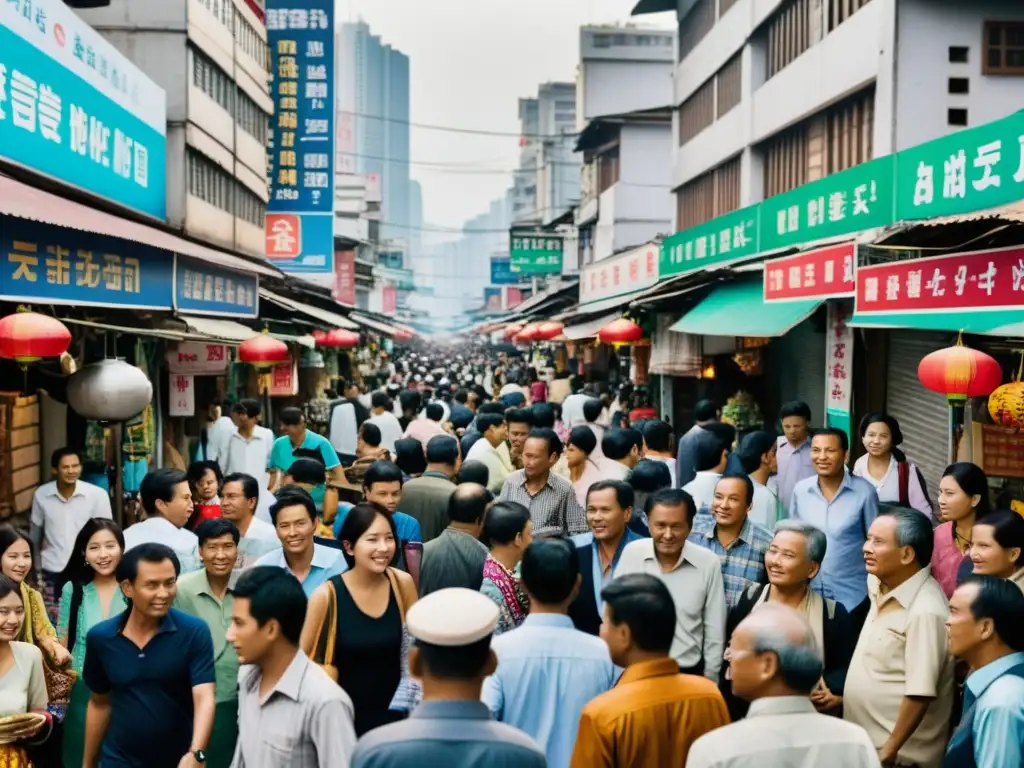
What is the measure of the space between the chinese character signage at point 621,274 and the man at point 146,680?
1853cm

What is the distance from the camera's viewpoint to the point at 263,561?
6.18 meters

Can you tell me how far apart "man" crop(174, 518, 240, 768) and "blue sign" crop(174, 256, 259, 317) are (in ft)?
17.5

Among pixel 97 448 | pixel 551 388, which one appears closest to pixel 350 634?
pixel 97 448

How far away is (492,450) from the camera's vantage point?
11047 mm

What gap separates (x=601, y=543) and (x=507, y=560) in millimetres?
805

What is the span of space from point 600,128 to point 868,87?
64.5 feet

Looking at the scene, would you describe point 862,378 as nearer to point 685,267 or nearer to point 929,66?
point 929,66

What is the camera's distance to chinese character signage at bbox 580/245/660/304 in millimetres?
23312

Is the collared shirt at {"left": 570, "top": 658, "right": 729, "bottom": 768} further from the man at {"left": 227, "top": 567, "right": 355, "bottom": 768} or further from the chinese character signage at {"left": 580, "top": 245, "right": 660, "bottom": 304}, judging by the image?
the chinese character signage at {"left": 580, "top": 245, "right": 660, "bottom": 304}

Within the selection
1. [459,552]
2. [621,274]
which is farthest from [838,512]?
[621,274]

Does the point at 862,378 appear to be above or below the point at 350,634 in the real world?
above

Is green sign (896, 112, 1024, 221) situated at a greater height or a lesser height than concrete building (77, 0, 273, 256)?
lesser

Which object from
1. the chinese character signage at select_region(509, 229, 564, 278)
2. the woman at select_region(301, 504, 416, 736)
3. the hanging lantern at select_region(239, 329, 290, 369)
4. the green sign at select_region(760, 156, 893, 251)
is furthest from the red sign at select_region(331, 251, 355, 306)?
the woman at select_region(301, 504, 416, 736)

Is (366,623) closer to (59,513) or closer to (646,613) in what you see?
(646,613)
